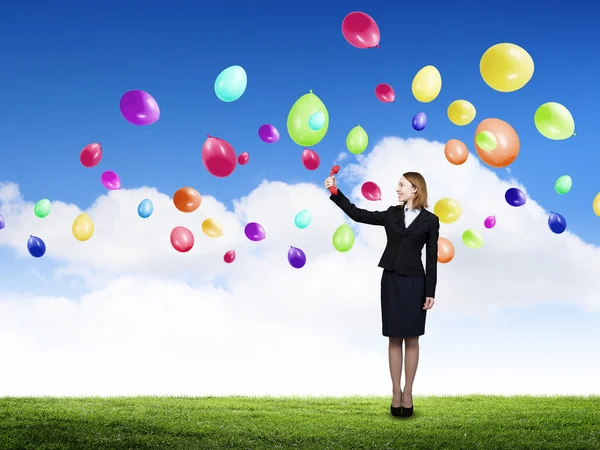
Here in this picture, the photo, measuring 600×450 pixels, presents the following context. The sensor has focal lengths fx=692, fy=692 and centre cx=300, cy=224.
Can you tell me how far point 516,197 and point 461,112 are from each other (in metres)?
1.12

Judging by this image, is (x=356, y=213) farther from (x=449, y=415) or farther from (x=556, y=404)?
(x=556, y=404)

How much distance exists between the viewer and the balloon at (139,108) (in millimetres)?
5703

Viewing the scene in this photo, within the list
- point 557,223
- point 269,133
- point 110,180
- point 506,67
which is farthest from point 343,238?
point 110,180

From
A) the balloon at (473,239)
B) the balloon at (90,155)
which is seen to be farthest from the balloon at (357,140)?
the balloon at (90,155)

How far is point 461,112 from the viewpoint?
6.26 meters

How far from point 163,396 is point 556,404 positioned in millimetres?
3714

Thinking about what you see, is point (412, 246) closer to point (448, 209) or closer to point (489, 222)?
point (448, 209)

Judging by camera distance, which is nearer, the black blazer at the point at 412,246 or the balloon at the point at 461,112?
the black blazer at the point at 412,246

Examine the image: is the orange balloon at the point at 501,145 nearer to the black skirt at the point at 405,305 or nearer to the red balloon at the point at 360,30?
the red balloon at the point at 360,30

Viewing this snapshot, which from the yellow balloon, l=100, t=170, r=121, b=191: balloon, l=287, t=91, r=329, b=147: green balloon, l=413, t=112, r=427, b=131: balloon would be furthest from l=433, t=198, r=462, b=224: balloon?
the yellow balloon

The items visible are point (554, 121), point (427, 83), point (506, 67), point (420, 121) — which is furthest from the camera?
point (420, 121)

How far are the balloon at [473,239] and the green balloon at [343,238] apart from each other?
1.43 meters

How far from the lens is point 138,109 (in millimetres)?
5730

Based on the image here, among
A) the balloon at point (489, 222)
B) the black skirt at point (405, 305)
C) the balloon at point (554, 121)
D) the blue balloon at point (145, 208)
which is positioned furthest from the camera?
the balloon at point (489, 222)
